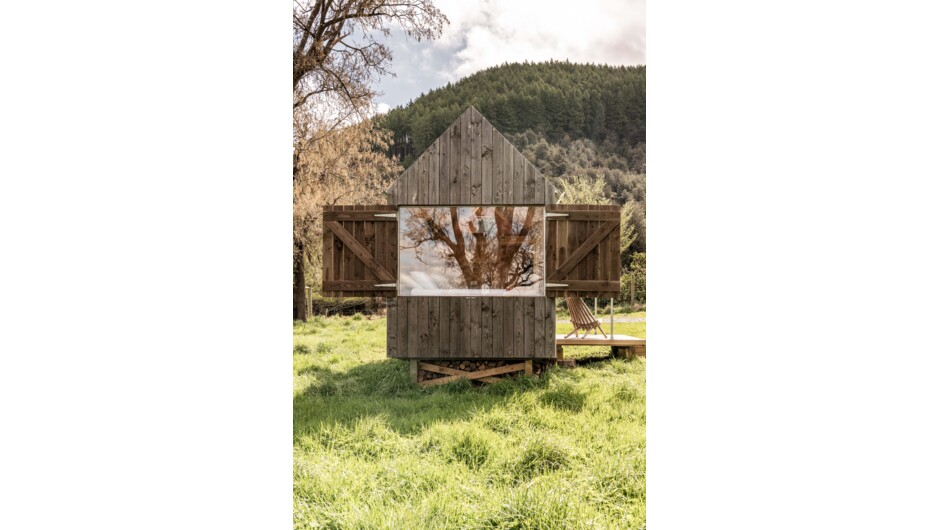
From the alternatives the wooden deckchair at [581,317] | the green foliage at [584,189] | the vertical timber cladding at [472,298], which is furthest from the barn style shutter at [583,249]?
the green foliage at [584,189]

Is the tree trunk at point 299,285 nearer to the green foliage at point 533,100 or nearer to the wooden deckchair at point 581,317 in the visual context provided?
the green foliage at point 533,100

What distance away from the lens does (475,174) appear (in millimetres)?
4637

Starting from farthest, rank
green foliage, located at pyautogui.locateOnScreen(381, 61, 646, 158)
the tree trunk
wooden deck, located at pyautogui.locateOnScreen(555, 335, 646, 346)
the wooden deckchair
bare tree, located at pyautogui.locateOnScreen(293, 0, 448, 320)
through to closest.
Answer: the wooden deckchair < wooden deck, located at pyautogui.locateOnScreen(555, 335, 646, 346) < the tree trunk < green foliage, located at pyautogui.locateOnScreen(381, 61, 646, 158) < bare tree, located at pyautogui.locateOnScreen(293, 0, 448, 320)

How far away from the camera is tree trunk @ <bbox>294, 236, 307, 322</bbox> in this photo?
5590mm

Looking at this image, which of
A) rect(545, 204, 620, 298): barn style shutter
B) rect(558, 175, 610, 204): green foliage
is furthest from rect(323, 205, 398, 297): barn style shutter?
rect(558, 175, 610, 204): green foliage

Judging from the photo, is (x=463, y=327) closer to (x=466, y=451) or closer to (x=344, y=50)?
(x=466, y=451)

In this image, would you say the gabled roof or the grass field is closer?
the grass field

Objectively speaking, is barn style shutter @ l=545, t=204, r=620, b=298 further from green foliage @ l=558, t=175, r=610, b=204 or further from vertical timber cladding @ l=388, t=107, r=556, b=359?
green foliage @ l=558, t=175, r=610, b=204

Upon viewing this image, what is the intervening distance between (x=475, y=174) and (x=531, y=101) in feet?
5.43

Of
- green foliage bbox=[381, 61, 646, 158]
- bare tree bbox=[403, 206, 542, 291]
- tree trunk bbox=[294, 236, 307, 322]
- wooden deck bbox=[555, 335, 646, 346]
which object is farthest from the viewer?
wooden deck bbox=[555, 335, 646, 346]

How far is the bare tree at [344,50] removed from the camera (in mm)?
4387
